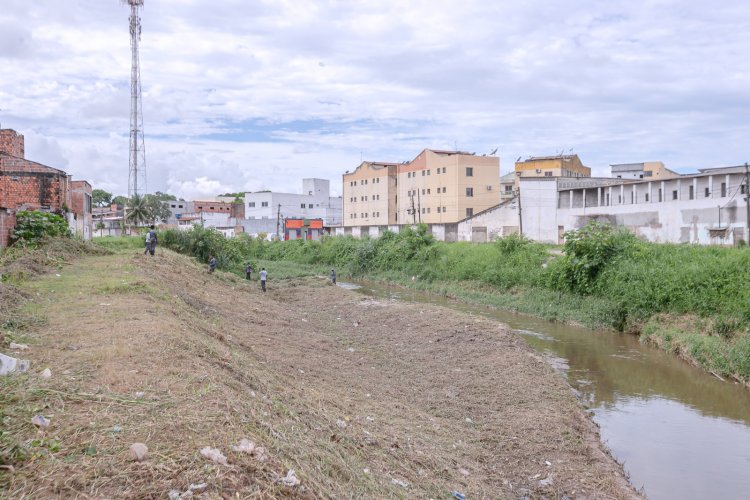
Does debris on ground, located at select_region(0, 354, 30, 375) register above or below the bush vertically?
below

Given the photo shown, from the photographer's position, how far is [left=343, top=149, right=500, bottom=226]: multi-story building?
60.4m

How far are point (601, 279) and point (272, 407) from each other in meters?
21.1

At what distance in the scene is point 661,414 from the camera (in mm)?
12477

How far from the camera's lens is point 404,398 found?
10828 millimetres

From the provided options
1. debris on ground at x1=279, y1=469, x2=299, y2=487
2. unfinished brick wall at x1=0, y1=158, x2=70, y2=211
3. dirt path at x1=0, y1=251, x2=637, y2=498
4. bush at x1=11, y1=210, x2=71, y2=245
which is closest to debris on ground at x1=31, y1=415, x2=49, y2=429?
dirt path at x1=0, y1=251, x2=637, y2=498

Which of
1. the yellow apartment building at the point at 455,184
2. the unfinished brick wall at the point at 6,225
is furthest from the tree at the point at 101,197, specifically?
the unfinished brick wall at the point at 6,225

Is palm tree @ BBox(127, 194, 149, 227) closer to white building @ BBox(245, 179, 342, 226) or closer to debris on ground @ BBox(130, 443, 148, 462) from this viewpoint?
white building @ BBox(245, 179, 342, 226)

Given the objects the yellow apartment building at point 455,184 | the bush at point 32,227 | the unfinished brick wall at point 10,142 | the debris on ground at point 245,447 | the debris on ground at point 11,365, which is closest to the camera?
the debris on ground at point 245,447

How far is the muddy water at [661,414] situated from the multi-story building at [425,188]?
38.5 meters

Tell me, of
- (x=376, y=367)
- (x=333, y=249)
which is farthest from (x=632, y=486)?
(x=333, y=249)

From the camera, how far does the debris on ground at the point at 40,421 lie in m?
4.86

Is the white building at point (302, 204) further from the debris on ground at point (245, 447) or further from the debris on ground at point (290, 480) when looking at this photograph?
the debris on ground at point (290, 480)

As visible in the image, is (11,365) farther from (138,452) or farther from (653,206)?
(653,206)

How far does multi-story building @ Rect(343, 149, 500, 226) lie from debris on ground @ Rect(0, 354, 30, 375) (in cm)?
4993
